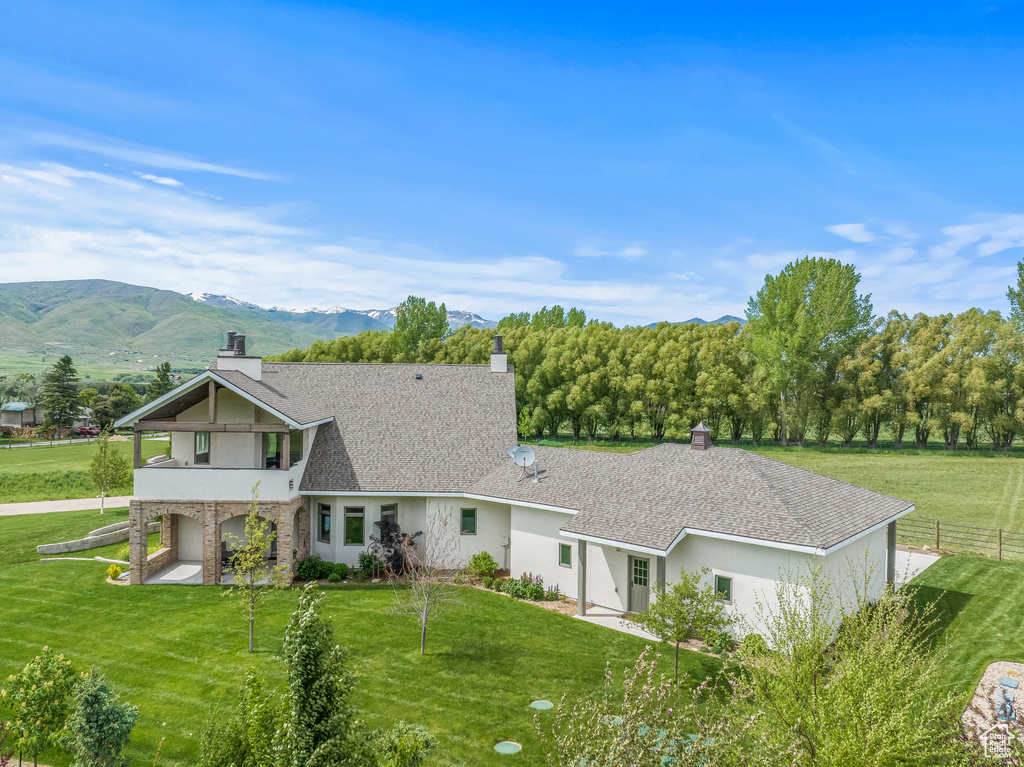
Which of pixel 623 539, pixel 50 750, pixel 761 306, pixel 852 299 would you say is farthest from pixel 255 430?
pixel 852 299

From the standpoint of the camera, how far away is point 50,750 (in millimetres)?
12531

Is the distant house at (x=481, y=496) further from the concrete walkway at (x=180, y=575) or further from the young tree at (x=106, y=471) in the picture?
the young tree at (x=106, y=471)

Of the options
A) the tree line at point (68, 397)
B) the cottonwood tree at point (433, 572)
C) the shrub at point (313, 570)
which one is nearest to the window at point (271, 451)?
the shrub at point (313, 570)

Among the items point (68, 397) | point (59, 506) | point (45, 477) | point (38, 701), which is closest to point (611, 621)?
point (38, 701)

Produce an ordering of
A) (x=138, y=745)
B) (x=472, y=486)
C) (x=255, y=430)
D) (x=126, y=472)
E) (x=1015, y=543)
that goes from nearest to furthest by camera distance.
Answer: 1. (x=138, y=745)
2. (x=255, y=430)
3. (x=472, y=486)
4. (x=1015, y=543)
5. (x=126, y=472)

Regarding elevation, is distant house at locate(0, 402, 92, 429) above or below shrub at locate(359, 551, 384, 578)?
above

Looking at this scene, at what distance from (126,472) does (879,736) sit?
37.5 metres

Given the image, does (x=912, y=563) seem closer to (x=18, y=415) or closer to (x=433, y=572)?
(x=433, y=572)

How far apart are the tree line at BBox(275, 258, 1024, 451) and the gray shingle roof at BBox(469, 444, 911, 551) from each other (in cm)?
3723

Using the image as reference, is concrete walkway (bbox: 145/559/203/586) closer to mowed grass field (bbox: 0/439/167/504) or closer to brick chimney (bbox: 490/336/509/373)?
mowed grass field (bbox: 0/439/167/504)

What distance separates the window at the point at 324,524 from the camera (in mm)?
24481

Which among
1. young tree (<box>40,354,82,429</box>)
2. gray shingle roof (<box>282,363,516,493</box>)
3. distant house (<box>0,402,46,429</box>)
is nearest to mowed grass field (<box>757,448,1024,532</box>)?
gray shingle roof (<box>282,363,516,493</box>)

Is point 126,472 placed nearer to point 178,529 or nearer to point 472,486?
point 178,529

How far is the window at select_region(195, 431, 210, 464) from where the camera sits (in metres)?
25.2
